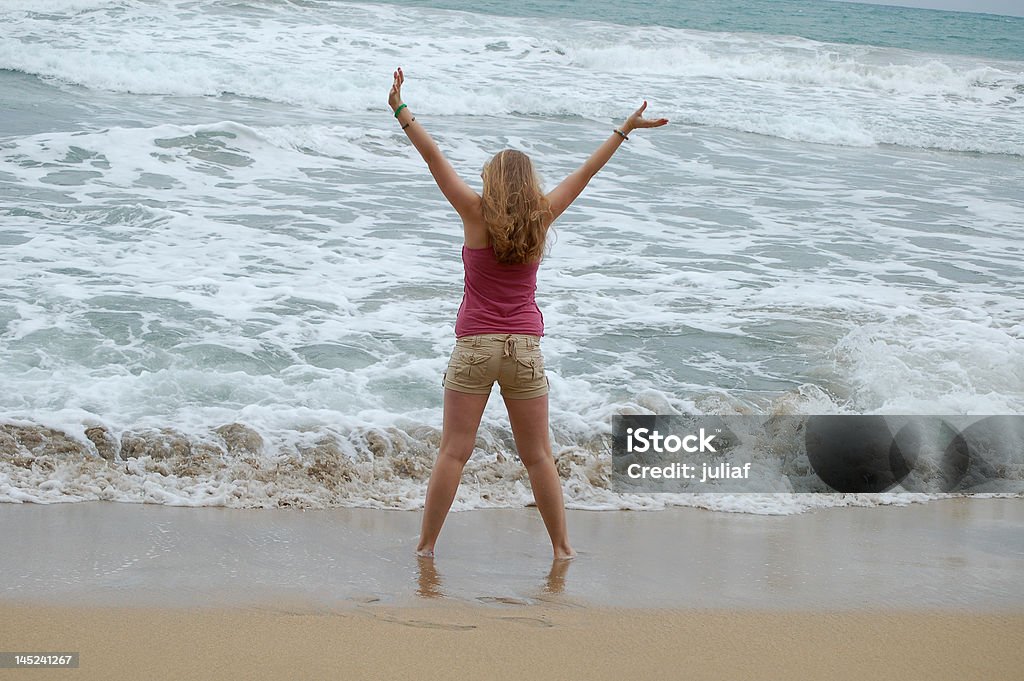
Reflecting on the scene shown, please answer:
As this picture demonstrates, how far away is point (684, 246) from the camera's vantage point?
33.4 feet

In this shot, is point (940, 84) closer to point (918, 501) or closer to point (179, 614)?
point (918, 501)

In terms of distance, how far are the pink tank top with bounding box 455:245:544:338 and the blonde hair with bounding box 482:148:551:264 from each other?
7 centimetres

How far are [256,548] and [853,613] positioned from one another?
234 centimetres

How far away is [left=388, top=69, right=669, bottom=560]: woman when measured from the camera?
3.69m

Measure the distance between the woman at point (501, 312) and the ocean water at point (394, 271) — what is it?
3.27ft

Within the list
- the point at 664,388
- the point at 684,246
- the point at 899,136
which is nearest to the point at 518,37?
the point at 899,136

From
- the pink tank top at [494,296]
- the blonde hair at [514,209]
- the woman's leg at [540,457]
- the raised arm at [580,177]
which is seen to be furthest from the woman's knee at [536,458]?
the raised arm at [580,177]

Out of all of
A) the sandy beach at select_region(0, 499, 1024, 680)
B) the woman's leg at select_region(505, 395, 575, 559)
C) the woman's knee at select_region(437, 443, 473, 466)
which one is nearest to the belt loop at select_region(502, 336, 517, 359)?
the woman's leg at select_region(505, 395, 575, 559)

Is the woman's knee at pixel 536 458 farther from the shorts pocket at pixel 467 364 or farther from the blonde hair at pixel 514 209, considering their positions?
the blonde hair at pixel 514 209

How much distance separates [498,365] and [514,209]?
605 mm

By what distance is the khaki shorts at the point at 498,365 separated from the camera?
3.82 metres

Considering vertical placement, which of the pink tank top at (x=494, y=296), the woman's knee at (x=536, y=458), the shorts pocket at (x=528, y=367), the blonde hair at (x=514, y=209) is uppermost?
the blonde hair at (x=514, y=209)

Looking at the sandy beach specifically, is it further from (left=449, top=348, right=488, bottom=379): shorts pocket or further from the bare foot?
(left=449, top=348, right=488, bottom=379): shorts pocket

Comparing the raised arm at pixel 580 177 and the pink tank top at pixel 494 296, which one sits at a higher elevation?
the raised arm at pixel 580 177
